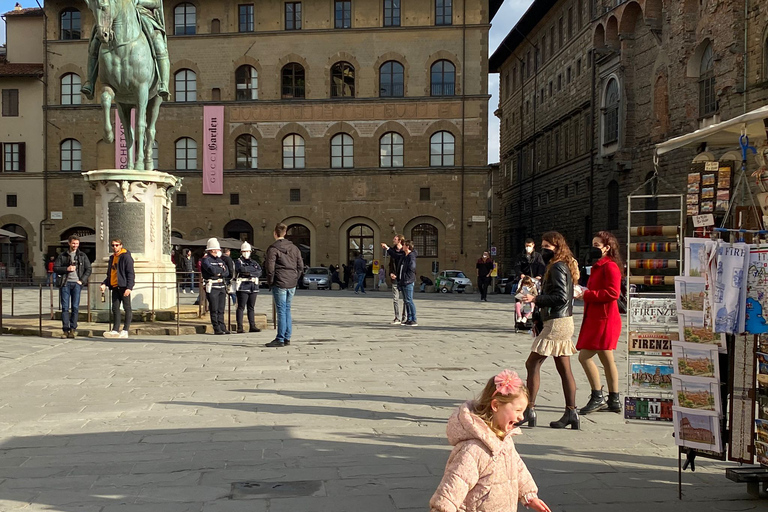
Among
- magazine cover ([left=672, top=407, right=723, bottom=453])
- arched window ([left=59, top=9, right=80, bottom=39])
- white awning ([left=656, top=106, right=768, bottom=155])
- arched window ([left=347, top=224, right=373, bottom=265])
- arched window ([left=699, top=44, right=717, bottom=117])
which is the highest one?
arched window ([left=59, top=9, right=80, bottom=39])

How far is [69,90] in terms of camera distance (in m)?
47.5

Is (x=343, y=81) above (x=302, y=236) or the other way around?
above

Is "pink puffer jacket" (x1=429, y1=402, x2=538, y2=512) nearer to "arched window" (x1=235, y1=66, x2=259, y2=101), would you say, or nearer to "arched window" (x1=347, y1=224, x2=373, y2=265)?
"arched window" (x1=347, y1=224, x2=373, y2=265)

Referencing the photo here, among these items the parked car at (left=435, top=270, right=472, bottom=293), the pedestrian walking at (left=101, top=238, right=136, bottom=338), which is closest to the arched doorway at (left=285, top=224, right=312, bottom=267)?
the parked car at (left=435, top=270, right=472, bottom=293)

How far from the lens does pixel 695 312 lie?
18.2 feet

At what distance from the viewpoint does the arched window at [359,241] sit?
152 ft

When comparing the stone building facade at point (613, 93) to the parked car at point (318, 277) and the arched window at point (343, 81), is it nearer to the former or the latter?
the arched window at point (343, 81)

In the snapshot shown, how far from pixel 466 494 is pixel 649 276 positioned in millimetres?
4277

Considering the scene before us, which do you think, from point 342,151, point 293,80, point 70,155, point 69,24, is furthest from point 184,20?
point 342,151

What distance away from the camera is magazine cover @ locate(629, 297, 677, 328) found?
6.61 metres

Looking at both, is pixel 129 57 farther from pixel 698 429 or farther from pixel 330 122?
pixel 330 122

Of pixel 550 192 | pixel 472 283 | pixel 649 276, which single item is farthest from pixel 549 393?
pixel 550 192

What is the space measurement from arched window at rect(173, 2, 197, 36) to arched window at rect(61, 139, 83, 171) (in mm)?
8261

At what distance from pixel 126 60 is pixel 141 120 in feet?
3.96
